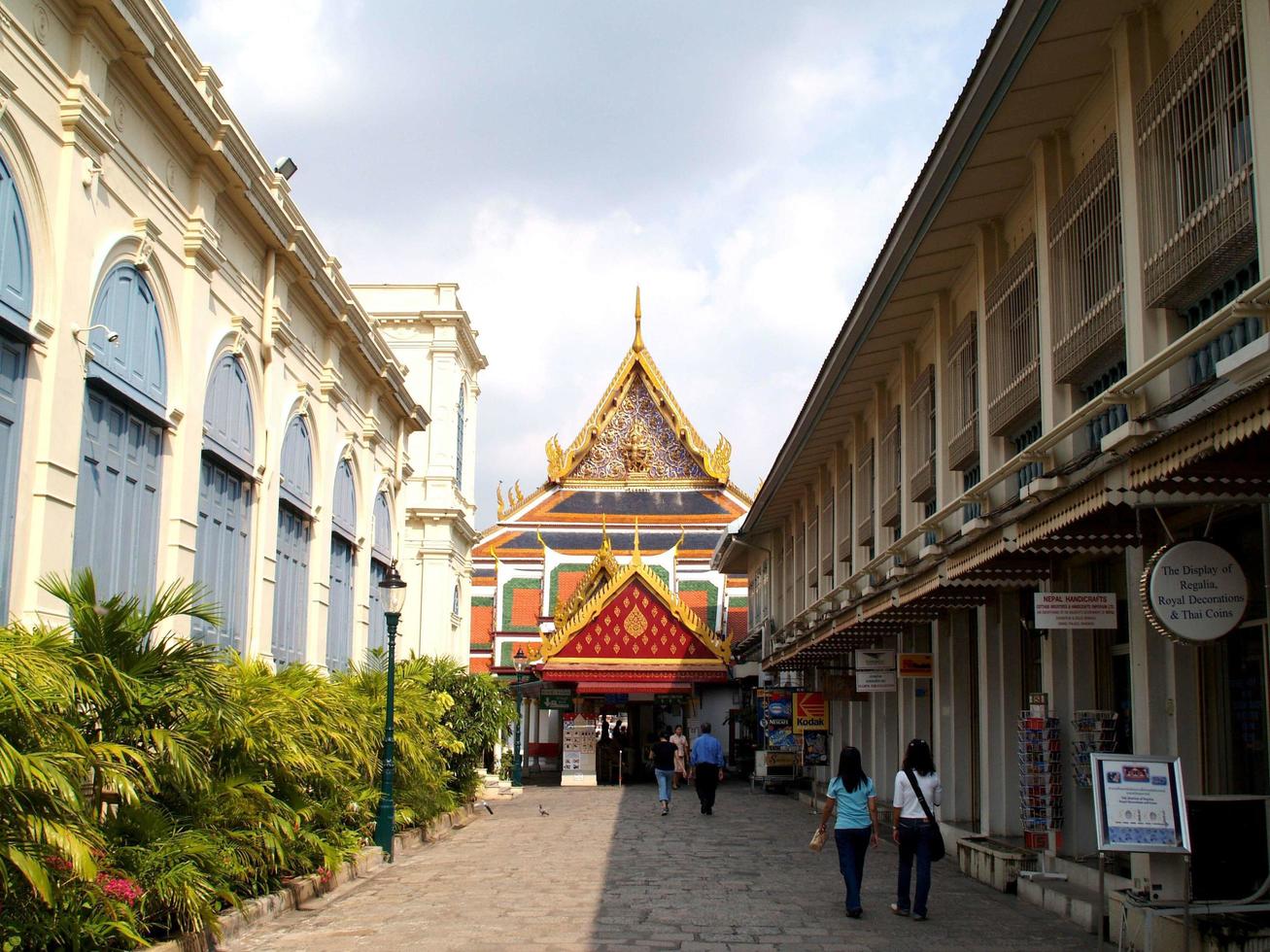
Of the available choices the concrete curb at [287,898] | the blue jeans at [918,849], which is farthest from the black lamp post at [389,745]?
the blue jeans at [918,849]

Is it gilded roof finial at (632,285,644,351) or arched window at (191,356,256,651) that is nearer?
arched window at (191,356,256,651)

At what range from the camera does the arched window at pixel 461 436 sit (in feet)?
128

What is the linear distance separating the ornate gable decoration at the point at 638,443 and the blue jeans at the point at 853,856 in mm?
43706

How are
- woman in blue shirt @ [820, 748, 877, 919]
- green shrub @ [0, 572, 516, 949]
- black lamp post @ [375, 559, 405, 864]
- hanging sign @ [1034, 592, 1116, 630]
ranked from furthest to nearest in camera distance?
black lamp post @ [375, 559, 405, 864] < woman in blue shirt @ [820, 748, 877, 919] < hanging sign @ [1034, 592, 1116, 630] < green shrub @ [0, 572, 516, 949]

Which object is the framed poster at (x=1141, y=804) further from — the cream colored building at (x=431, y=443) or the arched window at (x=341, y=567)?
the cream colored building at (x=431, y=443)

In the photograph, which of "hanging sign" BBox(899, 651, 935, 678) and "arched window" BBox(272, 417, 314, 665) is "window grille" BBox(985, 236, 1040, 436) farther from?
"arched window" BBox(272, 417, 314, 665)

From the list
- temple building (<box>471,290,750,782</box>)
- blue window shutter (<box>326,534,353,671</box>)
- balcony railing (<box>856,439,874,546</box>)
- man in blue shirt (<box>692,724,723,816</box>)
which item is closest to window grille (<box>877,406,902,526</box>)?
balcony railing (<box>856,439,874,546</box>)

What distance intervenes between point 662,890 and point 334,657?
1095 cm

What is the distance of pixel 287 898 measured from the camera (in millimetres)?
12305

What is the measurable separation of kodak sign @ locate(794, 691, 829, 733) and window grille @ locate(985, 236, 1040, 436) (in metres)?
13.5

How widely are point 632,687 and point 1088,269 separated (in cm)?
2694

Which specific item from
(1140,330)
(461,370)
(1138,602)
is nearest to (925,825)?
(1138,602)

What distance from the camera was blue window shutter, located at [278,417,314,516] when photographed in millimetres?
20188

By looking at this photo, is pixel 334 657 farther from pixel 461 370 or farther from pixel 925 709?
pixel 461 370
